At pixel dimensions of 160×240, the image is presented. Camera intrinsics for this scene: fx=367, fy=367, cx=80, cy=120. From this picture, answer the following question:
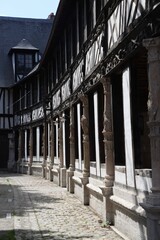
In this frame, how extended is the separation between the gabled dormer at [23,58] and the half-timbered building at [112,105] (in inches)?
394

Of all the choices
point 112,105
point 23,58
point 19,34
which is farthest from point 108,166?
point 19,34

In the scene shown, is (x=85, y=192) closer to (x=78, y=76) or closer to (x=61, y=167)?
(x=78, y=76)

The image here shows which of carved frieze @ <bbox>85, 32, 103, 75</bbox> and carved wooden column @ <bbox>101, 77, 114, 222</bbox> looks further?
carved frieze @ <bbox>85, 32, 103, 75</bbox>

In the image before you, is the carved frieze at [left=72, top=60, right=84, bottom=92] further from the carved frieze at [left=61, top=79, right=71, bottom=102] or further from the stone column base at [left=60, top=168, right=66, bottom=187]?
the stone column base at [left=60, top=168, right=66, bottom=187]

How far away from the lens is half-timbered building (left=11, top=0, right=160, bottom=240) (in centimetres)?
512

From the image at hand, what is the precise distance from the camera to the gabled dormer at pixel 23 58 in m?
26.8

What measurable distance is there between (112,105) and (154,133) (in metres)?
2.67

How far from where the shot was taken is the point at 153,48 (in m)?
5.05

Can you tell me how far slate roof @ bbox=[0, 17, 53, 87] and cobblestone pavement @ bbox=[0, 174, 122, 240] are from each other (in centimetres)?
1902

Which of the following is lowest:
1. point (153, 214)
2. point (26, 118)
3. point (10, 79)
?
point (153, 214)

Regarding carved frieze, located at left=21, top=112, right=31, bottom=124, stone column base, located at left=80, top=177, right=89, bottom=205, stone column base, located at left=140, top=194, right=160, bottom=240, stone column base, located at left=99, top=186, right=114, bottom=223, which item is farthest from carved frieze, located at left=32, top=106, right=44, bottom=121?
stone column base, located at left=140, top=194, right=160, bottom=240

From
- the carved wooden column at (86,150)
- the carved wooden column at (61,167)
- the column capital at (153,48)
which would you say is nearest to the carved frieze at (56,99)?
the carved wooden column at (61,167)

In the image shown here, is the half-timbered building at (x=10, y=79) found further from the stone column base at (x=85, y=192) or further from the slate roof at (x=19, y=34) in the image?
the stone column base at (x=85, y=192)

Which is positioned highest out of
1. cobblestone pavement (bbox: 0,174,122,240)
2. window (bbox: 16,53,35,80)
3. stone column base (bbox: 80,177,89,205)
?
window (bbox: 16,53,35,80)
